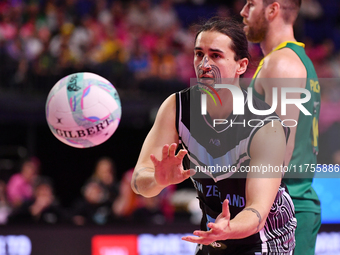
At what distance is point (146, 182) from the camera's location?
262cm

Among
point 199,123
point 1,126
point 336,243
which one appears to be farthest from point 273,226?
point 1,126

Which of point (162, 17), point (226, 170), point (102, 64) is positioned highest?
point (162, 17)

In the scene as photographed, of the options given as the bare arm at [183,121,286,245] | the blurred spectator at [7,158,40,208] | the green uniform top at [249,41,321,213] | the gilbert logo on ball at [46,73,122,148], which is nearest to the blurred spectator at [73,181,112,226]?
the blurred spectator at [7,158,40,208]

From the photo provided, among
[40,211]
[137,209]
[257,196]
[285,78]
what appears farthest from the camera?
[137,209]

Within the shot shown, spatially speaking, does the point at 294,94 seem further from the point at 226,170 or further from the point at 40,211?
the point at 40,211

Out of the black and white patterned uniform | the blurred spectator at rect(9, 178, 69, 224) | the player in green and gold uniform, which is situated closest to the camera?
the black and white patterned uniform

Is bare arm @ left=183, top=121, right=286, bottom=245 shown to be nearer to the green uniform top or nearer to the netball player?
the netball player

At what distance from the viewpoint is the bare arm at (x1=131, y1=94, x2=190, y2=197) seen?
238 centimetres

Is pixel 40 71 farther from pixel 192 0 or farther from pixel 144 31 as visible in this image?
pixel 192 0

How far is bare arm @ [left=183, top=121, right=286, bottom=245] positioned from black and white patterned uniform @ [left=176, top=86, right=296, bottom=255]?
8 cm

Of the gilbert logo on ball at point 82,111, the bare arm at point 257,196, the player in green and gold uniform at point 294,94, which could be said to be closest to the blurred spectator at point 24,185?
the gilbert logo on ball at point 82,111

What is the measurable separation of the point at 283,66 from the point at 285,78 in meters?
0.10

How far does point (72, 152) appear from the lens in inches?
409

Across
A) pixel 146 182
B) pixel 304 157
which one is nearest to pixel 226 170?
pixel 146 182
